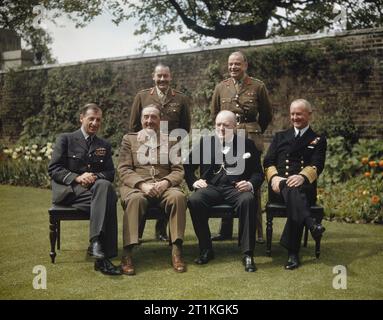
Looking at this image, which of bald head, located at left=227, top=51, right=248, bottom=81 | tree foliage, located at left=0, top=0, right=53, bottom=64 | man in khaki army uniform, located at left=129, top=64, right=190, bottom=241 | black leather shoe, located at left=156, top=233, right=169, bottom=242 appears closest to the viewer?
bald head, located at left=227, top=51, right=248, bottom=81

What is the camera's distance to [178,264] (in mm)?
4520

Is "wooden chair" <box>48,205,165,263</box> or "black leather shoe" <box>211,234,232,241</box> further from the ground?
"wooden chair" <box>48,205,165,263</box>

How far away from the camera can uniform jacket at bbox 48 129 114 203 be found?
4.93m

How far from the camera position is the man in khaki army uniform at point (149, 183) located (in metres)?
4.57

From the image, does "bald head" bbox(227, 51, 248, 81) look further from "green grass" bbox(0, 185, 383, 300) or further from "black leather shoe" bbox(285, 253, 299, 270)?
"black leather shoe" bbox(285, 253, 299, 270)

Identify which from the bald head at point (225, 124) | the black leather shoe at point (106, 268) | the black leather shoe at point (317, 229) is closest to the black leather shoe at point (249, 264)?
the black leather shoe at point (317, 229)

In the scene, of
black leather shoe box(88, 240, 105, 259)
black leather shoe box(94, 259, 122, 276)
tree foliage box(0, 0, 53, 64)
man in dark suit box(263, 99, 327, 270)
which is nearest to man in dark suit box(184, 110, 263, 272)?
man in dark suit box(263, 99, 327, 270)

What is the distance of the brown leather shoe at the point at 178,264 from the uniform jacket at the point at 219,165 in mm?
902

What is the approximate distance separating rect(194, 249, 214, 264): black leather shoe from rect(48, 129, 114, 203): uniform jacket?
116 centimetres

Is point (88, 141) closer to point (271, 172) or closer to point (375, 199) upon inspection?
point (271, 172)

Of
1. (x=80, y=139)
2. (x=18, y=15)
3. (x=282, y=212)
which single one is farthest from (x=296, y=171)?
(x=18, y=15)

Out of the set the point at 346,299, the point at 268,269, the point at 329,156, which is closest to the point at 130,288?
the point at 268,269

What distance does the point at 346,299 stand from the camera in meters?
3.76

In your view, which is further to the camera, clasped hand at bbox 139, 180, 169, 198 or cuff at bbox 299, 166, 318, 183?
cuff at bbox 299, 166, 318, 183
